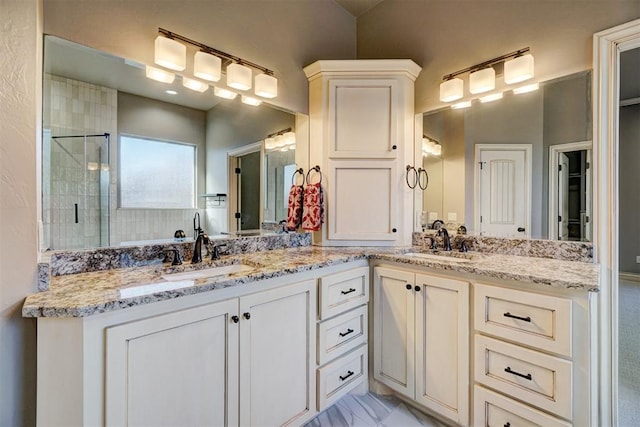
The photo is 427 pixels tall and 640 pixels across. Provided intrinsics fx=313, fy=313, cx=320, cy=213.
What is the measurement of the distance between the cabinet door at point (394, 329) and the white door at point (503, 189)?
78 centimetres

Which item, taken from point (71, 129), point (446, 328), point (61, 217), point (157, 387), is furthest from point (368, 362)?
point (71, 129)

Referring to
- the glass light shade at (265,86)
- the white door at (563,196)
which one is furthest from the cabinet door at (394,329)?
the glass light shade at (265,86)

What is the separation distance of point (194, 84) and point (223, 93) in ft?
0.60

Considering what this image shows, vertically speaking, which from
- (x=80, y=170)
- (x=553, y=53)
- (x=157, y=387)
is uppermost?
(x=553, y=53)

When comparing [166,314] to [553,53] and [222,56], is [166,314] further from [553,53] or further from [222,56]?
[553,53]

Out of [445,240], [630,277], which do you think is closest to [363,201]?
[445,240]

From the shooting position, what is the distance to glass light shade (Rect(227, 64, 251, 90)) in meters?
1.93

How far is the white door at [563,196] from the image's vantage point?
1.79 metres

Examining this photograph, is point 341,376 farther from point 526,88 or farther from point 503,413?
point 526,88

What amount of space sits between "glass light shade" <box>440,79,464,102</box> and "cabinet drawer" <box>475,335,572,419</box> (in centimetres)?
154

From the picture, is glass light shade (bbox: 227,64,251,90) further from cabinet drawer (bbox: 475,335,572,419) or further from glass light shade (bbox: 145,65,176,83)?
cabinet drawer (bbox: 475,335,572,419)

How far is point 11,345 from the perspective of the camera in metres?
1.04

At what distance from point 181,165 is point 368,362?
1.68m

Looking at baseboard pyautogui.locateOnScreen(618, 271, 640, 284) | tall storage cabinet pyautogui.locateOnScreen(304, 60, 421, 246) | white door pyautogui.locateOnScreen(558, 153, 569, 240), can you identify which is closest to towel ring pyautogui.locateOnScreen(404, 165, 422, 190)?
tall storage cabinet pyautogui.locateOnScreen(304, 60, 421, 246)
